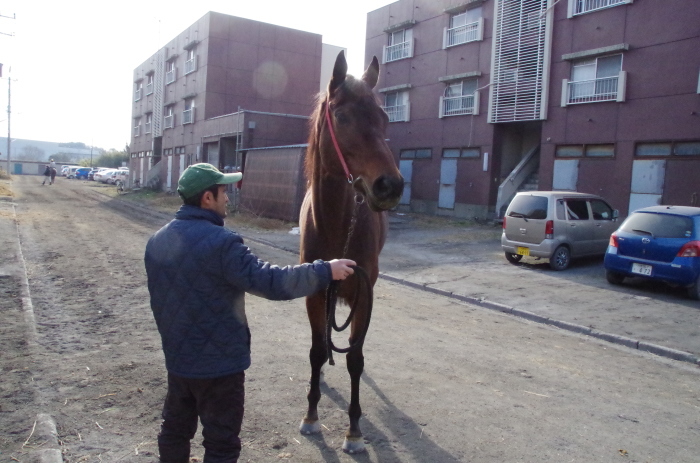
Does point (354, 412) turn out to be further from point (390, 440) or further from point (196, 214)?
point (196, 214)

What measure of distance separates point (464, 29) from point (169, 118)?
2672 cm

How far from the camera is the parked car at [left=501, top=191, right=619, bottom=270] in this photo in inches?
496

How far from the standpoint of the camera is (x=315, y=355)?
4.20 meters

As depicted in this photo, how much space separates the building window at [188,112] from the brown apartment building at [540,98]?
14.4m

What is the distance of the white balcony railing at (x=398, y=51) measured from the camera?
90.8ft

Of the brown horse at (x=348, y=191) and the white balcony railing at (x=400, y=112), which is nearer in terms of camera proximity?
the brown horse at (x=348, y=191)

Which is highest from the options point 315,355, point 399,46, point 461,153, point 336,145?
point 399,46

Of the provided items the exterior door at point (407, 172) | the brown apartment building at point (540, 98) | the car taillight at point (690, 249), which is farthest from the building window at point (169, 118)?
the car taillight at point (690, 249)

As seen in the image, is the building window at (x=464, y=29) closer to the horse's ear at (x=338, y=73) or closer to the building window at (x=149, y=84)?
the horse's ear at (x=338, y=73)

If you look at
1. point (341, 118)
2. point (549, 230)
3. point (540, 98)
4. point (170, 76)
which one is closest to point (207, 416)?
point (341, 118)

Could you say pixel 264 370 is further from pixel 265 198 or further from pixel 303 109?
pixel 303 109

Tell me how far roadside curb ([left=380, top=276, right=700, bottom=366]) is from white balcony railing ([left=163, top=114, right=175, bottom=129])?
35882 mm

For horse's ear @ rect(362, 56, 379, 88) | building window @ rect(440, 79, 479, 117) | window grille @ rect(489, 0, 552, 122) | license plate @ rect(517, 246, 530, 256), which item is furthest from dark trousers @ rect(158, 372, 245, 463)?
building window @ rect(440, 79, 479, 117)

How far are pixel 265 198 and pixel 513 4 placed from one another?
13087mm
